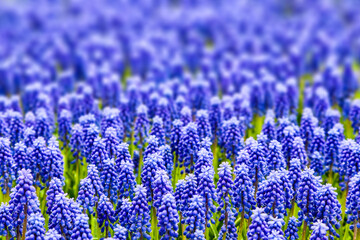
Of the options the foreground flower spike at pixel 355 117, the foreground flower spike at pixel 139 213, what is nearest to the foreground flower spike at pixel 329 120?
the foreground flower spike at pixel 355 117

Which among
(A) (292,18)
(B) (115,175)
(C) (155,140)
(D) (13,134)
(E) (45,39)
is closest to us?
(B) (115,175)

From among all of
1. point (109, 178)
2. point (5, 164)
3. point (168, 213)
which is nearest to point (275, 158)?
point (168, 213)

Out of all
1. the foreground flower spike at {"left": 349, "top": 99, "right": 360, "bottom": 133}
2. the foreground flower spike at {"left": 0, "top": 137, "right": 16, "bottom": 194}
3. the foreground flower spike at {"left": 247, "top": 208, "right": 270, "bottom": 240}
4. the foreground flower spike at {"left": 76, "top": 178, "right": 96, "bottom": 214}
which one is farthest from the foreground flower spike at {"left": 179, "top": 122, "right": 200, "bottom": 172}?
the foreground flower spike at {"left": 349, "top": 99, "right": 360, "bottom": 133}

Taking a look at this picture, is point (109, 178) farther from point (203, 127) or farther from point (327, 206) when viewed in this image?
point (327, 206)

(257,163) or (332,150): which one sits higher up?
(332,150)

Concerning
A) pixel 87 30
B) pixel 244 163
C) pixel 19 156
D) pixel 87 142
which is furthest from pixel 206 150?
pixel 87 30

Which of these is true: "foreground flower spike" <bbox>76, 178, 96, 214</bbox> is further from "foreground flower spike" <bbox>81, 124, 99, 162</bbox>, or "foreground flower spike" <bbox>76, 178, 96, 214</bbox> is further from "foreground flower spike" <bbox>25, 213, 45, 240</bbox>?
"foreground flower spike" <bbox>81, 124, 99, 162</bbox>

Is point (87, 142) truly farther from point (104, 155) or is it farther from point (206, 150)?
point (206, 150)
